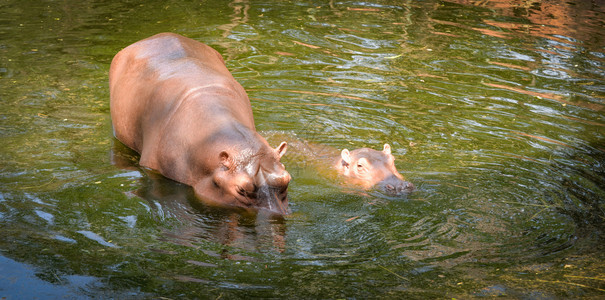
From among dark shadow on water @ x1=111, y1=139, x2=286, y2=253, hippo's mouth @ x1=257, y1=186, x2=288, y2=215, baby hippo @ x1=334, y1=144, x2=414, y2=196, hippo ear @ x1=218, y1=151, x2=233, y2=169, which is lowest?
baby hippo @ x1=334, y1=144, x2=414, y2=196

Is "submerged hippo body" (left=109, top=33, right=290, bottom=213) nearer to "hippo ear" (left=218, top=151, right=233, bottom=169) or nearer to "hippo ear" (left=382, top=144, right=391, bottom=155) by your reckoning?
"hippo ear" (left=218, top=151, right=233, bottom=169)

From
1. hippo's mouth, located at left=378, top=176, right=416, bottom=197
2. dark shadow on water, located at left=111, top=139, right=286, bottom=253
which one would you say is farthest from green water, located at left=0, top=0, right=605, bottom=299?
hippo's mouth, located at left=378, top=176, right=416, bottom=197

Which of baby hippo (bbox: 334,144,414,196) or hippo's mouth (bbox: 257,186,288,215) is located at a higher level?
hippo's mouth (bbox: 257,186,288,215)

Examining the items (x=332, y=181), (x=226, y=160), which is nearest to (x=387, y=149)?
(x=332, y=181)

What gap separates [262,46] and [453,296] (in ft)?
24.9

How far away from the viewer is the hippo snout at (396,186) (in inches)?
242

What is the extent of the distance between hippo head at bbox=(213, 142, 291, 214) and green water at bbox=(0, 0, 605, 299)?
14 centimetres

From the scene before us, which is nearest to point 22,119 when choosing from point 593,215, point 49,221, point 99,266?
point 49,221

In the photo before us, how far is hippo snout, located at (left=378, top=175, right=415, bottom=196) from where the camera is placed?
20.1 ft

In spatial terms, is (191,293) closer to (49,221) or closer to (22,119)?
(49,221)

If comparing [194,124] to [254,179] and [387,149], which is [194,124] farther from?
[387,149]

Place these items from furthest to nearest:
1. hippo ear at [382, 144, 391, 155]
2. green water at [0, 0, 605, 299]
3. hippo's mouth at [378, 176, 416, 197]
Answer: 1. hippo ear at [382, 144, 391, 155]
2. hippo's mouth at [378, 176, 416, 197]
3. green water at [0, 0, 605, 299]

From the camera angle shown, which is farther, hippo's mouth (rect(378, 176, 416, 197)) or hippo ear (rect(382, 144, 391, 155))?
hippo ear (rect(382, 144, 391, 155))

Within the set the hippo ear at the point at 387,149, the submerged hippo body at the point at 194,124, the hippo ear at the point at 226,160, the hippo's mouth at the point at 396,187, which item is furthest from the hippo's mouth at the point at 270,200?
the hippo ear at the point at 387,149
